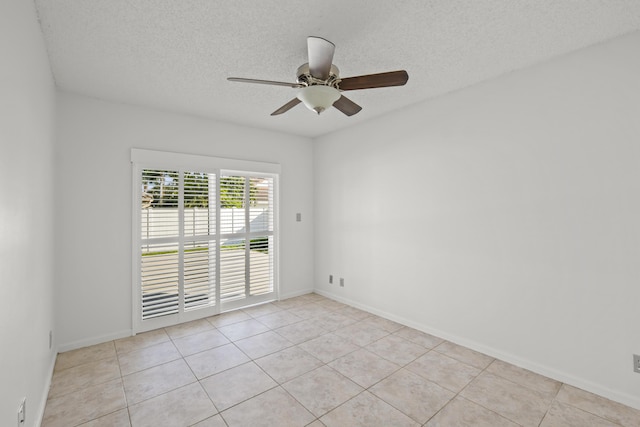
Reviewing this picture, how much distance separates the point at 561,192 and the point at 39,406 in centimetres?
406

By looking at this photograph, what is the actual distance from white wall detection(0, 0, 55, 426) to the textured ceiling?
0.36m

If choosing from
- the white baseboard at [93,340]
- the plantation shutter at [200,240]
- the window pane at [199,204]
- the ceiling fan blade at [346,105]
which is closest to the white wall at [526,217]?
the ceiling fan blade at [346,105]

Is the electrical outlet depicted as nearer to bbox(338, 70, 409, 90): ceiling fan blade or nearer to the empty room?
the empty room

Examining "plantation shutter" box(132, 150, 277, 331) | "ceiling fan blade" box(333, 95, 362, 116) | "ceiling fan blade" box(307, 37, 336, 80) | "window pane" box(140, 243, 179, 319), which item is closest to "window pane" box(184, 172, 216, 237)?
"plantation shutter" box(132, 150, 277, 331)

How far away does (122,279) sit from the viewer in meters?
3.20

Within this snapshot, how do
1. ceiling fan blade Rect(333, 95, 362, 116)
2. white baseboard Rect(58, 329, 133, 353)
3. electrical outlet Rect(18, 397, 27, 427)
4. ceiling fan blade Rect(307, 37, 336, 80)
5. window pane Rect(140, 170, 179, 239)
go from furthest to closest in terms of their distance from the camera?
window pane Rect(140, 170, 179, 239)
white baseboard Rect(58, 329, 133, 353)
ceiling fan blade Rect(333, 95, 362, 116)
ceiling fan blade Rect(307, 37, 336, 80)
electrical outlet Rect(18, 397, 27, 427)

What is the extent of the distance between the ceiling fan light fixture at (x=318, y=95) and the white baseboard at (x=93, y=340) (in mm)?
3127

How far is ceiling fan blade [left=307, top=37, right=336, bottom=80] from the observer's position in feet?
5.68

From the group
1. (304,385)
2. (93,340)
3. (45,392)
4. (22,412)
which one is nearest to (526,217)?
(304,385)

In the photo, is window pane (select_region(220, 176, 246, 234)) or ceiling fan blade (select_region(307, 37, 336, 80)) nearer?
ceiling fan blade (select_region(307, 37, 336, 80))

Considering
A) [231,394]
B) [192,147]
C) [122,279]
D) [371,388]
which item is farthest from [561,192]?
[122,279]

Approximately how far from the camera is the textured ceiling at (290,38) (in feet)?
5.79

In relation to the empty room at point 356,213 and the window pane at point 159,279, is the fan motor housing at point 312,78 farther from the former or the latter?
the window pane at point 159,279

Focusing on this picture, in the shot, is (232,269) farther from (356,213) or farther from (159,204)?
(356,213)
